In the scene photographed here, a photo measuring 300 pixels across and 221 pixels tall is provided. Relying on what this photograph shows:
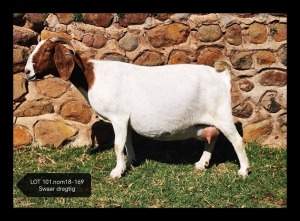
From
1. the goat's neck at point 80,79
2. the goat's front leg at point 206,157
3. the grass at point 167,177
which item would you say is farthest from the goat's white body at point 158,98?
the grass at point 167,177

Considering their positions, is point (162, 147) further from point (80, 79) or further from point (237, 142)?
point (80, 79)

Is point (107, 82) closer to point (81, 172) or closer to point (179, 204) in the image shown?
point (81, 172)

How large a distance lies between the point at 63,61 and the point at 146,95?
0.98 metres

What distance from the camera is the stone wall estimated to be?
18.2 feet

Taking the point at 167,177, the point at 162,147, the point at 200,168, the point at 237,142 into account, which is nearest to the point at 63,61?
the point at 167,177

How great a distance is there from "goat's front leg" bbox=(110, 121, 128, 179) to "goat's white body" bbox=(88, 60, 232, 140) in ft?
0.26

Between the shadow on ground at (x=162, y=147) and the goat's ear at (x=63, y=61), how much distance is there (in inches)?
47.5

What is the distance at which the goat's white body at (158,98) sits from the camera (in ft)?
15.4

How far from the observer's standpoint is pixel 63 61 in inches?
183

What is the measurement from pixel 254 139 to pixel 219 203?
5.50 ft

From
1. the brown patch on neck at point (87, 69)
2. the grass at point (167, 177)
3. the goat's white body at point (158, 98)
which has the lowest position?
the grass at point (167, 177)

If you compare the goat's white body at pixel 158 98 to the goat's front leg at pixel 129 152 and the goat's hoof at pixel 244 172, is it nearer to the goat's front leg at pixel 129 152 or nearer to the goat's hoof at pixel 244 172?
the goat's front leg at pixel 129 152

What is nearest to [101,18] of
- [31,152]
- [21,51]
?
[21,51]

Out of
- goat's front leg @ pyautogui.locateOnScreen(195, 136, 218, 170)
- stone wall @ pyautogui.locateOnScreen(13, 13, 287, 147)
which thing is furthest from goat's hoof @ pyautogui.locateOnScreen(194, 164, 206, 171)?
stone wall @ pyautogui.locateOnScreen(13, 13, 287, 147)
